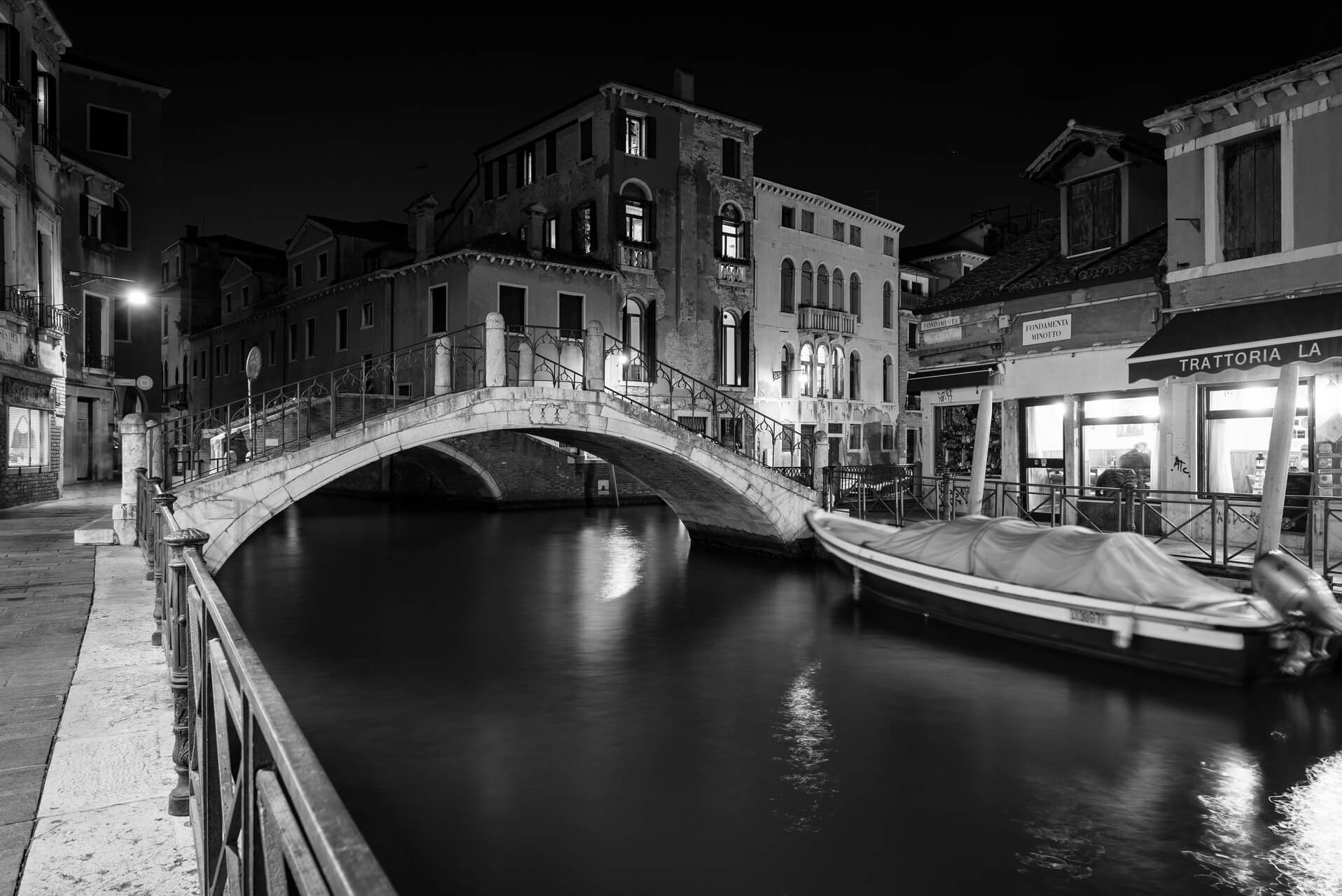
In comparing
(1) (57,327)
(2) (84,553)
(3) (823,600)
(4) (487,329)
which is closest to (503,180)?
(1) (57,327)

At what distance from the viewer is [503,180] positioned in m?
27.1

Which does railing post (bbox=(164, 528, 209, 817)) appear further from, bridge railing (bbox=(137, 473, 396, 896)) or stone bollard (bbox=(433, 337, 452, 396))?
stone bollard (bbox=(433, 337, 452, 396))

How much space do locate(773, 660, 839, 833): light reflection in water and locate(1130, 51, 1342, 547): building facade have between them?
591cm

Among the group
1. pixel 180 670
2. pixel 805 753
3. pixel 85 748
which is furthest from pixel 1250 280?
pixel 85 748

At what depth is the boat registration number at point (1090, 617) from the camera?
347 inches

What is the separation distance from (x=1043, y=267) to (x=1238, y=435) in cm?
408

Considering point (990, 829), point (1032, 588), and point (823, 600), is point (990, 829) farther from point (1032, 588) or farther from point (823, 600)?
point (823, 600)

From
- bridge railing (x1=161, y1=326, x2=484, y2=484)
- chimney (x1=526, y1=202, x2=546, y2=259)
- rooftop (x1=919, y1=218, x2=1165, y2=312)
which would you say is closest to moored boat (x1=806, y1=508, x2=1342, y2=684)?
rooftop (x1=919, y1=218, x2=1165, y2=312)

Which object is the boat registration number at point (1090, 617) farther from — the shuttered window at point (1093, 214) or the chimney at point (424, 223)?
the chimney at point (424, 223)

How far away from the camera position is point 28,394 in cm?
1405

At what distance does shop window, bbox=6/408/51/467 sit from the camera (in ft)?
44.3

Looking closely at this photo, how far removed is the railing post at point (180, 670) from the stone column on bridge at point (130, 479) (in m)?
6.19

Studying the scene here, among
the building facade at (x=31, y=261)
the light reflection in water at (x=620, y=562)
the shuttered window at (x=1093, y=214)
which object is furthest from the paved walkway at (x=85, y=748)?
the shuttered window at (x=1093, y=214)

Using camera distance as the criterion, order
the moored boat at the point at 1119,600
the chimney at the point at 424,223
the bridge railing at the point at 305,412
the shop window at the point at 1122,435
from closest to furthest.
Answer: the moored boat at the point at 1119,600 → the bridge railing at the point at 305,412 → the shop window at the point at 1122,435 → the chimney at the point at 424,223
